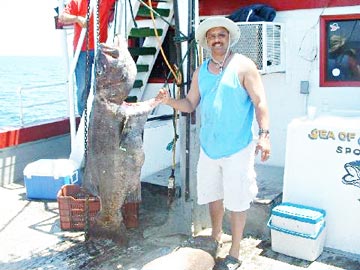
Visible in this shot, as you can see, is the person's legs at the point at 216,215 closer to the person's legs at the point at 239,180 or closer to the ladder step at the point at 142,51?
the person's legs at the point at 239,180

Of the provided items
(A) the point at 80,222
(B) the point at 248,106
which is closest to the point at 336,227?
(B) the point at 248,106

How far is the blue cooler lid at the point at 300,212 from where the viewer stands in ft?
14.9

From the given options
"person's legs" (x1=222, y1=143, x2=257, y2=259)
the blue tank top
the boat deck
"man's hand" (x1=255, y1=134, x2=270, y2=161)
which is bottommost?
the boat deck

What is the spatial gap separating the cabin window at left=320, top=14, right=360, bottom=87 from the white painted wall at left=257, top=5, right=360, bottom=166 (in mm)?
66

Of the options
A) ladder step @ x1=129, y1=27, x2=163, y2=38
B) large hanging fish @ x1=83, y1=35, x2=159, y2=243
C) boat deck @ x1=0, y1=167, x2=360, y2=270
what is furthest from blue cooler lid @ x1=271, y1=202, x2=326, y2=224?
ladder step @ x1=129, y1=27, x2=163, y2=38

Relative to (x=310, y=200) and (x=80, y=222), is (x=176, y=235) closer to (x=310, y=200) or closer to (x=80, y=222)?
(x=80, y=222)

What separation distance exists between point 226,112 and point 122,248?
1929 millimetres

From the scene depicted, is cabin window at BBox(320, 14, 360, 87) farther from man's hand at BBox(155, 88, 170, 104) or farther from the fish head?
the fish head

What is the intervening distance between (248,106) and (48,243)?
2773 mm

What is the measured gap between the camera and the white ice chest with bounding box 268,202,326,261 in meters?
4.55

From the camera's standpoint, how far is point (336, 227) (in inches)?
188

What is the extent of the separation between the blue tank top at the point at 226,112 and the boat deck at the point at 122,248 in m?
1.23

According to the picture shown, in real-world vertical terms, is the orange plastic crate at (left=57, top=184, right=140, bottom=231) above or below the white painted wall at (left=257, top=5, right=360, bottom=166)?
below

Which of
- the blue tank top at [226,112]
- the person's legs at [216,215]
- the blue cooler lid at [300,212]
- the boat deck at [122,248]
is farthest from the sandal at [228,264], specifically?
the blue tank top at [226,112]
